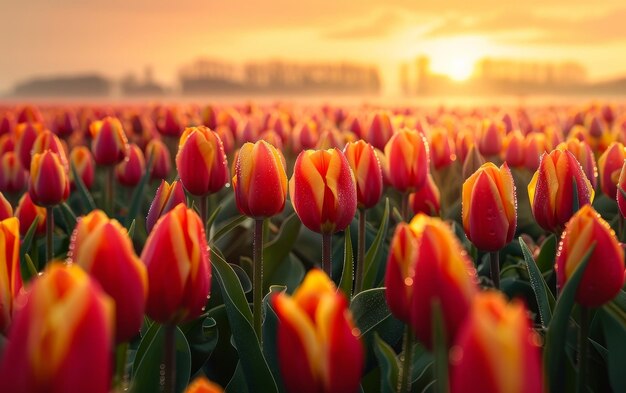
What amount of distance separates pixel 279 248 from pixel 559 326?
1.84 metres

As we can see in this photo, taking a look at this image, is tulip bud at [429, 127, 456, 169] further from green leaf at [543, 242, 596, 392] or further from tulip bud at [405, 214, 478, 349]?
tulip bud at [405, 214, 478, 349]

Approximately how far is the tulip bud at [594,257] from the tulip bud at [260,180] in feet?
3.03

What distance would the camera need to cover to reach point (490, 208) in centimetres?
188

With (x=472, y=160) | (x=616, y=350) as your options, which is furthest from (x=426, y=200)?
(x=616, y=350)

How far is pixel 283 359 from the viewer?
108 centimetres

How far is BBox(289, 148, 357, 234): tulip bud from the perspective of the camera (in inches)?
81.7

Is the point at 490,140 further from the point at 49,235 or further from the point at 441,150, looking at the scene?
the point at 49,235

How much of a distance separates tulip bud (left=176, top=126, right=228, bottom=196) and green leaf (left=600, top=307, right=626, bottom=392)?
4.65 ft

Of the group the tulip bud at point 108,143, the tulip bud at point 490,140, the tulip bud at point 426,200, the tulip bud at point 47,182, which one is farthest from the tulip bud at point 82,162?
the tulip bud at point 490,140

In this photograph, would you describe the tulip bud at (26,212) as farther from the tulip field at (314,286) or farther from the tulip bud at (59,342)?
the tulip bud at (59,342)

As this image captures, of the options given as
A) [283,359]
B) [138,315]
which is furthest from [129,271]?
[283,359]

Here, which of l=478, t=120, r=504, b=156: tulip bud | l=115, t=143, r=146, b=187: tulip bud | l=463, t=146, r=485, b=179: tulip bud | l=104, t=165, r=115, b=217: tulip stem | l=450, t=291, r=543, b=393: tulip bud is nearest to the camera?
l=450, t=291, r=543, b=393: tulip bud

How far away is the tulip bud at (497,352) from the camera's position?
79cm

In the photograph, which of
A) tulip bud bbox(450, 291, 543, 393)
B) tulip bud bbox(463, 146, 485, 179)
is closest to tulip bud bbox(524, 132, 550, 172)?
tulip bud bbox(463, 146, 485, 179)
